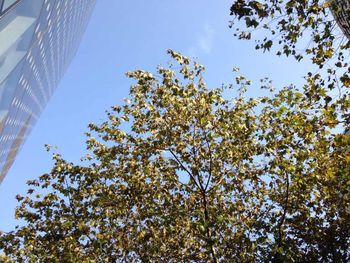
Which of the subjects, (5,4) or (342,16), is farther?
(342,16)

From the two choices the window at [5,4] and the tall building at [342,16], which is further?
the window at [5,4]

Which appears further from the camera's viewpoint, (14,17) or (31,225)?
(31,225)

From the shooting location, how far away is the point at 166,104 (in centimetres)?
1348

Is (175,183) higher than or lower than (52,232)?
higher

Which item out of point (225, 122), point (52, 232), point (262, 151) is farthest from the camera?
point (52, 232)

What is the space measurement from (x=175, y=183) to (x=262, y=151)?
3706mm

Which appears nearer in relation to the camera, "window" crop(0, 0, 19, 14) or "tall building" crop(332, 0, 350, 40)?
"tall building" crop(332, 0, 350, 40)

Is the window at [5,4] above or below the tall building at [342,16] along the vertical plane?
above

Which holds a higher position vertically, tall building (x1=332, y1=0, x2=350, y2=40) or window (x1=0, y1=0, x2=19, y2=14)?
window (x1=0, y1=0, x2=19, y2=14)

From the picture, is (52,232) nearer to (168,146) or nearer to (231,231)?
(168,146)

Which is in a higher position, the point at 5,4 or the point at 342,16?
the point at 5,4

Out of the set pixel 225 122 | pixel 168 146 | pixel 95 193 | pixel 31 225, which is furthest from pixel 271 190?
pixel 31 225

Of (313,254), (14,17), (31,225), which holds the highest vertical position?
(14,17)

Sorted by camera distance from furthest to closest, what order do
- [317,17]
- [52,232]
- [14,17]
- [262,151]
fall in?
1. [52,232]
2. [262,151]
3. [14,17]
4. [317,17]
